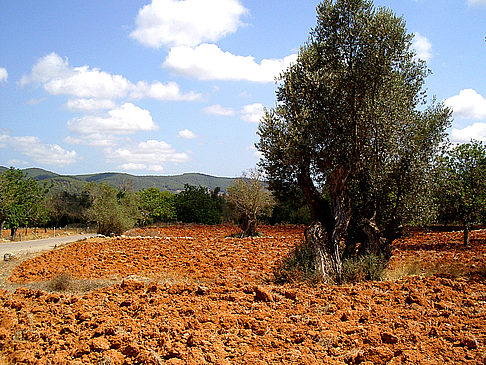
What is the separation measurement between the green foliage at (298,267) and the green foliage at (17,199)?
910 inches

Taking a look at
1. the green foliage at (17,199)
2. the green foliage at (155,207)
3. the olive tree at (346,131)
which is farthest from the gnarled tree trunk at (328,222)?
the green foliage at (155,207)

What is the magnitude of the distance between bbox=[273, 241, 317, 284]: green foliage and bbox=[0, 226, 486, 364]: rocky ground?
30 cm

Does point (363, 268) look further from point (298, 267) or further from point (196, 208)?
point (196, 208)

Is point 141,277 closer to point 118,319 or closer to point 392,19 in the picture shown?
point 118,319

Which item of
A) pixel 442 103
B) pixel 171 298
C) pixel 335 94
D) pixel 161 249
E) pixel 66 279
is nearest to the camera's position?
pixel 171 298

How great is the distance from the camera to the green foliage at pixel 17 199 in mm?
26094

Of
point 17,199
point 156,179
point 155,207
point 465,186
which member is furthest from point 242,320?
point 156,179

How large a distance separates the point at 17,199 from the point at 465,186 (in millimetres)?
27785

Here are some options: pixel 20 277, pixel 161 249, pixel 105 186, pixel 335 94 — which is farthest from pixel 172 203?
pixel 335 94

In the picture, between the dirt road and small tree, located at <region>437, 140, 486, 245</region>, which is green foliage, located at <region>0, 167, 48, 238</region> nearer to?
the dirt road

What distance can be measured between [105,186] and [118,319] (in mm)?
32622

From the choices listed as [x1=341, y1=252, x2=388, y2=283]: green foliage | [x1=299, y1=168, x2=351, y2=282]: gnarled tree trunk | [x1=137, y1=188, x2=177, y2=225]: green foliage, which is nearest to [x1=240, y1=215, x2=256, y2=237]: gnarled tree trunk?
[x1=341, y1=252, x2=388, y2=283]: green foliage

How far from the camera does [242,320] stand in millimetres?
6148

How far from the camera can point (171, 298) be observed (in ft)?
25.0
